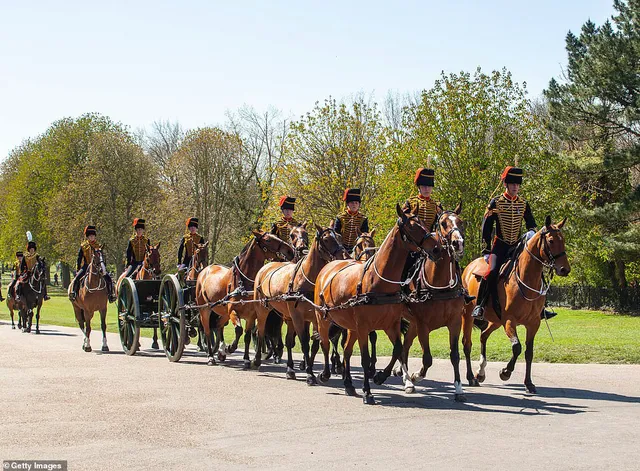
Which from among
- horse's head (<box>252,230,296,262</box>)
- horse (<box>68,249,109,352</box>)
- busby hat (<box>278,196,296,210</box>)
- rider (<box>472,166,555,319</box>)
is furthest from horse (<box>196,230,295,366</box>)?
rider (<box>472,166,555,319</box>)

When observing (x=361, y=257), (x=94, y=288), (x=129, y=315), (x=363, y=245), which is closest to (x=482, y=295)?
(x=361, y=257)

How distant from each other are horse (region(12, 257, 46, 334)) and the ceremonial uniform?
2043 cm

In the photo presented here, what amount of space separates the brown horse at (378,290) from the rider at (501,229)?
157cm

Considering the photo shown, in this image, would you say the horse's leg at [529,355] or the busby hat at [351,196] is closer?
the horse's leg at [529,355]

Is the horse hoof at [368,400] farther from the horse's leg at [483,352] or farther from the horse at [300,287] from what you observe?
the horse's leg at [483,352]

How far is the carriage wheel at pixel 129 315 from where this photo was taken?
17.9m

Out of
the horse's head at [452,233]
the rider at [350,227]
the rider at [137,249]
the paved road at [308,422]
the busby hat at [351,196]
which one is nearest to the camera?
the paved road at [308,422]

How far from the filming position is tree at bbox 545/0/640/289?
99.5 ft

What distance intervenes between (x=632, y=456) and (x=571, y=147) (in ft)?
113

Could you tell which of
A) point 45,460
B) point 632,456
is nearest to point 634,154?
point 632,456

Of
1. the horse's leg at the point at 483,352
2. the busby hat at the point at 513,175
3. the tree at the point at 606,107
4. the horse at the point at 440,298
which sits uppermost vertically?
the tree at the point at 606,107

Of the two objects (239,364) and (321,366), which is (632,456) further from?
(239,364)

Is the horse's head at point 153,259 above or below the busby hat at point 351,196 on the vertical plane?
below

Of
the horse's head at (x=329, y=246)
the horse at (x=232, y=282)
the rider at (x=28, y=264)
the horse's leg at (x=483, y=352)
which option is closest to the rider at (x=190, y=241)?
the horse at (x=232, y=282)
